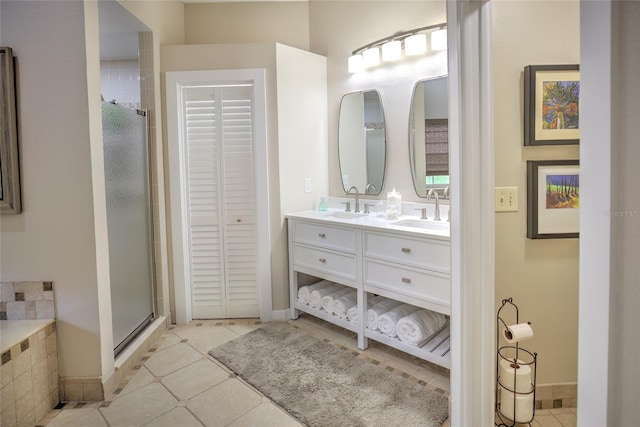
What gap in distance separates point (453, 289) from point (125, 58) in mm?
3301

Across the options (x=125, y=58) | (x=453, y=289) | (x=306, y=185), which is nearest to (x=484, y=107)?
(x=453, y=289)

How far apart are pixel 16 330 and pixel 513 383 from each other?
94.5 inches

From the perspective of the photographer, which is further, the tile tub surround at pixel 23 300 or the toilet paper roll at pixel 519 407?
the tile tub surround at pixel 23 300

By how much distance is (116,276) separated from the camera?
2457mm

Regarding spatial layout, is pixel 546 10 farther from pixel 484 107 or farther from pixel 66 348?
pixel 66 348

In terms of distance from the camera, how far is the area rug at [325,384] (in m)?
1.95

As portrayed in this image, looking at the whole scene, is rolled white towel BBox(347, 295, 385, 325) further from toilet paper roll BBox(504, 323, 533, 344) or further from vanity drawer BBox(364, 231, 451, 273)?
toilet paper roll BBox(504, 323, 533, 344)

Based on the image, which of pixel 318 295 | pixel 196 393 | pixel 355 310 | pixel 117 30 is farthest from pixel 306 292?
pixel 117 30

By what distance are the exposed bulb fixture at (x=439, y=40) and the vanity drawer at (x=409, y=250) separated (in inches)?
50.9

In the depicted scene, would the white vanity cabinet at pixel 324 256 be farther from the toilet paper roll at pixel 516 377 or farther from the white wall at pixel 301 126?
the toilet paper roll at pixel 516 377

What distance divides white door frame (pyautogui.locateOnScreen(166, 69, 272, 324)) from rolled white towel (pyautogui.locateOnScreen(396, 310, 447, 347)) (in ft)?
3.89

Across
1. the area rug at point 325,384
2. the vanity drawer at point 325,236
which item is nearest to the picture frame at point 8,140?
the area rug at point 325,384

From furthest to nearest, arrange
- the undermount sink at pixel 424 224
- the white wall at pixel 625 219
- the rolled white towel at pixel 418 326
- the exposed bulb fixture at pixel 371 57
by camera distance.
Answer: the exposed bulb fixture at pixel 371 57 → the undermount sink at pixel 424 224 → the rolled white towel at pixel 418 326 → the white wall at pixel 625 219

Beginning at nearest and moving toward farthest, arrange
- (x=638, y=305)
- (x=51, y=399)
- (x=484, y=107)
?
(x=638, y=305), (x=484, y=107), (x=51, y=399)
